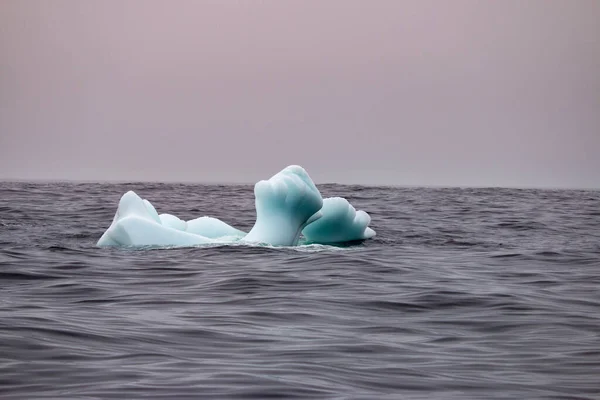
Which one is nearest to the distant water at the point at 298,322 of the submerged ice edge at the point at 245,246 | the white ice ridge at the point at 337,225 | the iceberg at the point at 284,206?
the submerged ice edge at the point at 245,246

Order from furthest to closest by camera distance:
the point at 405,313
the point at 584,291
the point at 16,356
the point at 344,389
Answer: the point at 584,291, the point at 405,313, the point at 16,356, the point at 344,389

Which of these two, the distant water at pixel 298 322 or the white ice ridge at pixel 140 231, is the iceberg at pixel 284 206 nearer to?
the distant water at pixel 298 322

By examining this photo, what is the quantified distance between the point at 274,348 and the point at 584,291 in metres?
4.66

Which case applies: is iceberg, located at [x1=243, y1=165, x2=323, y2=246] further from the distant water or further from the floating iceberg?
the distant water

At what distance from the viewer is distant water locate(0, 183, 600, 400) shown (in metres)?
5.68

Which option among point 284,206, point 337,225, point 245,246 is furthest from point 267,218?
point 337,225

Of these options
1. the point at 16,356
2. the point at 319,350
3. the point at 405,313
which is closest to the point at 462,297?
the point at 405,313

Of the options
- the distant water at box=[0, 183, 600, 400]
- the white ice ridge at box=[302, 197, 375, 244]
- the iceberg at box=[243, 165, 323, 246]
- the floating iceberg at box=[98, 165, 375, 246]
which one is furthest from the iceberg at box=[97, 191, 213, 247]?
the white ice ridge at box=[302, 197, 375, 244]

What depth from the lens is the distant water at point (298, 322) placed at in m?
Result: 5.68

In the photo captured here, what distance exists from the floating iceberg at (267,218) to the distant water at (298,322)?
0.55 metres

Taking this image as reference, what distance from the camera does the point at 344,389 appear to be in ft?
18.2

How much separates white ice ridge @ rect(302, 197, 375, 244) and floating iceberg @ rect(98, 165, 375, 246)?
16 millimetres

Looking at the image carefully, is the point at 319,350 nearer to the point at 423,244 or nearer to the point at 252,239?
the point at 252,239

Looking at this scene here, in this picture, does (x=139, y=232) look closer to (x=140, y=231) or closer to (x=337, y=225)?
(x=140, y=231)
